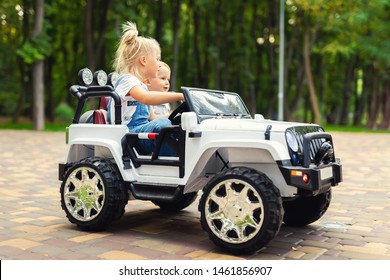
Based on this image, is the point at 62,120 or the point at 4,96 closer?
the point at 4,96

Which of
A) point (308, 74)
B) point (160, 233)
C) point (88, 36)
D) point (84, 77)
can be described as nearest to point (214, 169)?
point (160, 233)

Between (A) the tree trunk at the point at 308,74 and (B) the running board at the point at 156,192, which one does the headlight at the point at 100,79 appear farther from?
(A) the tree trunk at the point at 308,74

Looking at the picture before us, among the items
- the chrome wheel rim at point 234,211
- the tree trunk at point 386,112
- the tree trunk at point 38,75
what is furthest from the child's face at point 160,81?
the tree trunk at point 386,112

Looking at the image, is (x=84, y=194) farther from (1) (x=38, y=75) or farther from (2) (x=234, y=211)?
(1) (x=38, y=75)

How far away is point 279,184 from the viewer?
3.89 metres

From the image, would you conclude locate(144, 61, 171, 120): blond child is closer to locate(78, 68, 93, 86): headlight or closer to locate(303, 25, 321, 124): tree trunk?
locate(78, 68, 93, 86): headlight

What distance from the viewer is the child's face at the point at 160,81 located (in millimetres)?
4752

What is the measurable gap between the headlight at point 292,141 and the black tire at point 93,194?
5.08 feet

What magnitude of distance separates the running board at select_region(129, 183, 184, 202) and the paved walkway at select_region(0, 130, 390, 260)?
359 millimetres

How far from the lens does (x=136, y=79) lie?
446 cm

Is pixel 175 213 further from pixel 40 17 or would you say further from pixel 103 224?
pixel 40 17

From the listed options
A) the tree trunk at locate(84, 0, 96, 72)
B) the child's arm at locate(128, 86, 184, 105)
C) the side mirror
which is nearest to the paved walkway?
the side mirror
